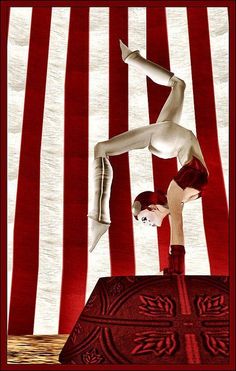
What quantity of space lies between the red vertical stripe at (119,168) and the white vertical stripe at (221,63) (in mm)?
266

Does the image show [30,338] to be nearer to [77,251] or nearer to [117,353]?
[77,251]

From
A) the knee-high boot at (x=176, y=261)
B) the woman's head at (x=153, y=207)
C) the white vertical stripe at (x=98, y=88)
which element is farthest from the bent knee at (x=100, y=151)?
the white vertical stripe at (x=98, y=88)

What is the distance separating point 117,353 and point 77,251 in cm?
79

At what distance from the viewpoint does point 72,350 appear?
1.23m

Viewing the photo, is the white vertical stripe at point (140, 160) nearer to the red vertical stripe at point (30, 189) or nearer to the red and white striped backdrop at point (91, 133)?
the red and white striped backdrop at point (91, 133)

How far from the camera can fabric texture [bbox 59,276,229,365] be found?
1.15 m

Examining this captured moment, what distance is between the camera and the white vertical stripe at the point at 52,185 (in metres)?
1.89

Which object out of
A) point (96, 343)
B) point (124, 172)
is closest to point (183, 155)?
point (96, 343)

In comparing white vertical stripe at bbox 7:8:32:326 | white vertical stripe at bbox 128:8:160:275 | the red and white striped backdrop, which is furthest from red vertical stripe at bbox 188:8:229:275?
white vertical stripe at bbox 7:8:32:326

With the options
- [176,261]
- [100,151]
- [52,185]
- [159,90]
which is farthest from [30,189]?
[176,261]

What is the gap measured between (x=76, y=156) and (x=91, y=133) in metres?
0.08

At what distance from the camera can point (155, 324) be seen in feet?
3.87

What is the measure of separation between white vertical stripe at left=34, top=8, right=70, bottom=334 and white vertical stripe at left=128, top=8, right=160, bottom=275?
209 millimetres

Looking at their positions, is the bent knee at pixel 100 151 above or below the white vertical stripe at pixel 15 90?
below
